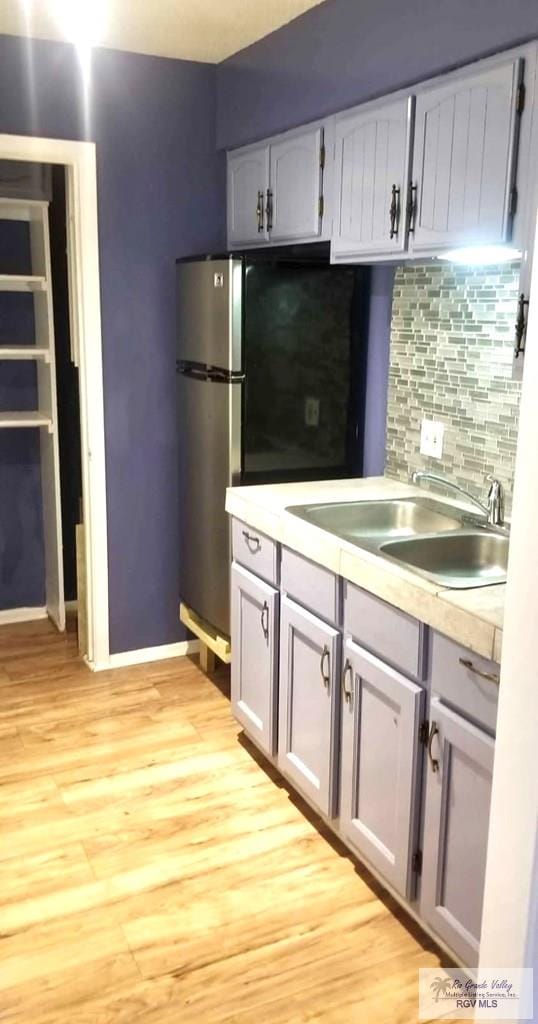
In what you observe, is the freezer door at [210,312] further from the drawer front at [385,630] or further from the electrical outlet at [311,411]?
the drawer front at [385,630]

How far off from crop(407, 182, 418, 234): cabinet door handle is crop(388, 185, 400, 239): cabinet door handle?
0.15 ft

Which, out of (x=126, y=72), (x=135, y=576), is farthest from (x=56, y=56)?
(x=135, y=576)

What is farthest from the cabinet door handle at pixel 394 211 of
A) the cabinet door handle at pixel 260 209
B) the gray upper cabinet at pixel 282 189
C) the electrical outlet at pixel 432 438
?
the cabinet door handle at pixel 260 209

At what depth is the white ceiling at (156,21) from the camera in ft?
8.94

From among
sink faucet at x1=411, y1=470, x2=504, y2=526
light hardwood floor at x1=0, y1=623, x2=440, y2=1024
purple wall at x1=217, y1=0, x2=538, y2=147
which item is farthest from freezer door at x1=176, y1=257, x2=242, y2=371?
light hardwood floor at x1=0, y1=623, x2=440, y2=1024

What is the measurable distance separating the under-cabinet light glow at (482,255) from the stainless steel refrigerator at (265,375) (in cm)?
62

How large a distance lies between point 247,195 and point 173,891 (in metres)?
2.43

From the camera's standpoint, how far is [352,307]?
3098mm

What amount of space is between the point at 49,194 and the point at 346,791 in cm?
281

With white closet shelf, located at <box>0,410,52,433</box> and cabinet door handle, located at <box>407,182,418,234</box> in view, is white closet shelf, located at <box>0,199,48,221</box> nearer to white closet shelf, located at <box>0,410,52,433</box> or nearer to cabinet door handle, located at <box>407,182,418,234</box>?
white closet shelf, located at <box>0,410,52,433</box>

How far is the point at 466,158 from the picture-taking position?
210 centimetres

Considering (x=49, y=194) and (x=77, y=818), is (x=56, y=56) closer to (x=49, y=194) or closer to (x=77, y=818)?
(x=49, y=194)

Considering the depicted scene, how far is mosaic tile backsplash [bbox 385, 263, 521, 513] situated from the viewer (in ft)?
8.12

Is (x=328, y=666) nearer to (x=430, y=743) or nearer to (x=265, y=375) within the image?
(x=430, y=743)
